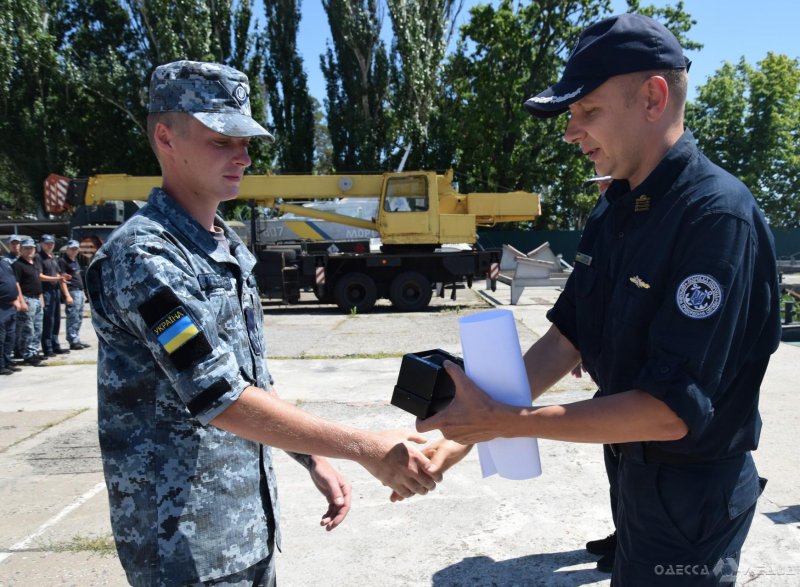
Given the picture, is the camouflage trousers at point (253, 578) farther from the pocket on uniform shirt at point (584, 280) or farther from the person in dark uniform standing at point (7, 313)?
the person in dark uniform standing at point (7, 313)

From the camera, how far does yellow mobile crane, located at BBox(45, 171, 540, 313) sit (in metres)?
14.2

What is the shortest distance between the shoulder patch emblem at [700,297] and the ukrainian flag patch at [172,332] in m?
1.03

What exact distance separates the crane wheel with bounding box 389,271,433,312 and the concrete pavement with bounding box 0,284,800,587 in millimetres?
7846

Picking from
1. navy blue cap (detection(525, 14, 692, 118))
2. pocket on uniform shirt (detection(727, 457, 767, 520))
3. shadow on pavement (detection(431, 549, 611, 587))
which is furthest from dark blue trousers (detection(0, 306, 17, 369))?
pocket on uniform shirt (detection(727, 457, 767, 520))

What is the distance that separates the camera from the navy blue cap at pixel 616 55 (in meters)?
1.48

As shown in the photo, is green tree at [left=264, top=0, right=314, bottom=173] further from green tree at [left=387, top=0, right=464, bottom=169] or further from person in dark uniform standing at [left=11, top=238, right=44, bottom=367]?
person in dark uniform standing at [left=11, top=238, right=44, bottom=367]

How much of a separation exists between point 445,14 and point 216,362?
28.8 meters

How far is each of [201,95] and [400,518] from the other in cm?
271

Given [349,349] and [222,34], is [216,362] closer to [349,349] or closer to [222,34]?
[349,349]

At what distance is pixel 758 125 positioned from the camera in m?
33.5

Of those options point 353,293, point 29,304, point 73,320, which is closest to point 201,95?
point 29,304

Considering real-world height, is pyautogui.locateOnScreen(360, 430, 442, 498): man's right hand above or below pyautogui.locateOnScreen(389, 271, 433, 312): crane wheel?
above

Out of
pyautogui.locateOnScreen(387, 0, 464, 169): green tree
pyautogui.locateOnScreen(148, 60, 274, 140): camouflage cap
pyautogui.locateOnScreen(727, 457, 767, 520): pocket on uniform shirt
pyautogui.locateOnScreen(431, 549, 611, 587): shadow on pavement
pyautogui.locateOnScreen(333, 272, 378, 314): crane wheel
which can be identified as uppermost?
pyautogui.locateOnScreen(387, 0, 464, 169): green tree

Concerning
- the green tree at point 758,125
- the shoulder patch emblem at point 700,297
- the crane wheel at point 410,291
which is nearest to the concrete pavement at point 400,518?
the shoulder patch emblem at point 700,297
